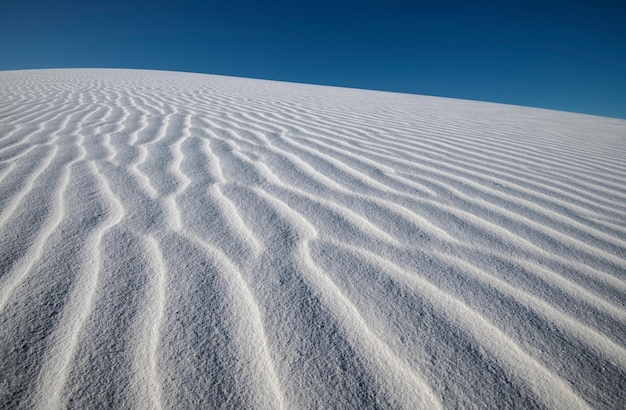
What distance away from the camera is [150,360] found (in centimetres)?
92

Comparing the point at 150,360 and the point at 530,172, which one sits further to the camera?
the point at 530,172

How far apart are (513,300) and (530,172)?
191 centimetres

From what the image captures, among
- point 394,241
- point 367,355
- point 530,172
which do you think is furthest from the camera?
point 530,172

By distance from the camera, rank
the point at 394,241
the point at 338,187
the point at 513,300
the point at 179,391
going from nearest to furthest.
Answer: the point at 179,391 < the point at 513,300 < the point at 394,241 < the point at 338,187

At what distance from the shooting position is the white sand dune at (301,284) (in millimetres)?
887

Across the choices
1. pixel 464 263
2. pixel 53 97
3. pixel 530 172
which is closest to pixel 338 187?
pixel 464 263

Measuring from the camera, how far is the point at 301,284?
124cm

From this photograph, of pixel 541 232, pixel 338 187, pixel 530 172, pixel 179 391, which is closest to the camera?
pixel 179 391

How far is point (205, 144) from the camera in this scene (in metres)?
3.01

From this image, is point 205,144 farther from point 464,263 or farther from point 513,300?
point 513,300

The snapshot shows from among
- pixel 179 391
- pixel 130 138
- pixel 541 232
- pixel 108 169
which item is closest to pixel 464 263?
pixel 541 232

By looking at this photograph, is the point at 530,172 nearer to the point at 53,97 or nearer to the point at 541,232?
the point at 541,232

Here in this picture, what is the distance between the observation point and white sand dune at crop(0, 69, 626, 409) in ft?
2.91

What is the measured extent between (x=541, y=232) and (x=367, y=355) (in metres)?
1.26
